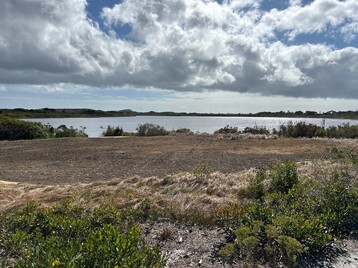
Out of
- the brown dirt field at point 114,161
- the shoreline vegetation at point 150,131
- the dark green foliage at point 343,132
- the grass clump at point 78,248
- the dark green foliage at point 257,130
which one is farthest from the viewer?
the dark green foliage at point 257,130

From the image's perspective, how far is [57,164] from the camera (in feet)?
38.0

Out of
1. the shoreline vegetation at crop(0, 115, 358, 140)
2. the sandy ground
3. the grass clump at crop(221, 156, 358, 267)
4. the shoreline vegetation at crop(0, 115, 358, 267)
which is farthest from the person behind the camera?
the shoreline vegetation at crop(0, 115, 358, 140)

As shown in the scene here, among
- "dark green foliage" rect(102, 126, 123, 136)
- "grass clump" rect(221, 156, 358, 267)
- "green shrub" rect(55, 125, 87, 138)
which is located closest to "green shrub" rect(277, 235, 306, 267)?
"grass clump" rect(221, 156, 358, 267)

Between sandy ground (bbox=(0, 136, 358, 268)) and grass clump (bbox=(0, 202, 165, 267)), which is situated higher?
grass clump (bbox=(0, 202, 165, 267))

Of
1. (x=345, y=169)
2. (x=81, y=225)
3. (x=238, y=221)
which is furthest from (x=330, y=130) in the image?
(x=81, y=225)

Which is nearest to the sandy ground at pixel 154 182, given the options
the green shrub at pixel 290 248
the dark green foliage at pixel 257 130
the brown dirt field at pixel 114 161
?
the brown dirt field at pixel 114 161

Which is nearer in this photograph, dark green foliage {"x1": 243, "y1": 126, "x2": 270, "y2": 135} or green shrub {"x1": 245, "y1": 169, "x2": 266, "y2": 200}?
green shrub {"x1": 245, "y1": 169, "x2": 266, "y2": 200}

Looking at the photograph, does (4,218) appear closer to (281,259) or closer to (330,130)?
(281,259)

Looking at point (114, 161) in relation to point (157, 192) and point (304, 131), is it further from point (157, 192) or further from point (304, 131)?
point (304, 131)

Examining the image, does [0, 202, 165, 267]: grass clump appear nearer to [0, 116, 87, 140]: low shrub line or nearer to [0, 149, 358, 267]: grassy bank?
[0, 149, 358, 267]: grassy bank

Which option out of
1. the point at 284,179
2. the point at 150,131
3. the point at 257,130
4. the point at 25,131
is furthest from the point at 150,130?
the point at 284,179

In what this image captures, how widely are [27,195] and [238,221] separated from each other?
4332mm

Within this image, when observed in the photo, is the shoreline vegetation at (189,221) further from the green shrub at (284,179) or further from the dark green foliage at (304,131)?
the dark green foliage at (304,131)

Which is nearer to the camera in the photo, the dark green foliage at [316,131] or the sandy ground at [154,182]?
the sandy ground at [154,182]
